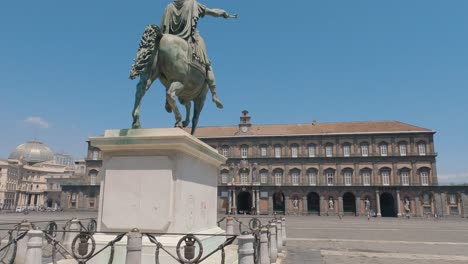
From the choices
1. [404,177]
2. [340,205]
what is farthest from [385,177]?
[340,205]

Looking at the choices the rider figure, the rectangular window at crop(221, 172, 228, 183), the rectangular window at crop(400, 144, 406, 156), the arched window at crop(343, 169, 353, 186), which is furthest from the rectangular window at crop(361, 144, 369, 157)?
the rider figure

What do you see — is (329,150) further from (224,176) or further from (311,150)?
(224,176)

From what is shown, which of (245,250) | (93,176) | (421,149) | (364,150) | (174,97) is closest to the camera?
(245,250)

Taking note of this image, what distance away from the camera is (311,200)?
5738 cm

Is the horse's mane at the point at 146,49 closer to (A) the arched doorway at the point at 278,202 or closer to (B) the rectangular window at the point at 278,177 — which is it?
(B) the rectangular window at the point at 278,177

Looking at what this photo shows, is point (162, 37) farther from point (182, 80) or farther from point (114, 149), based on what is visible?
point (114, 149)

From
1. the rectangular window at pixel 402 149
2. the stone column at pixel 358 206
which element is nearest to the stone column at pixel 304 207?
the stone column at pixel 358 206

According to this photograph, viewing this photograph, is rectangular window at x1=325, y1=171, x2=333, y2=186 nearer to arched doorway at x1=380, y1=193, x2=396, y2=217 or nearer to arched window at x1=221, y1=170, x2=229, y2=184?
arched doorway at x1=380, y1=193, x2=396, y2=217

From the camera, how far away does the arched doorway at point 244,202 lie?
5903cm

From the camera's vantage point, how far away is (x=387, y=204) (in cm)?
5597

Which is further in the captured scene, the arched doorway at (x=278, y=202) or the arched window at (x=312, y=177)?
the arched doorway at (x=278, y=202)

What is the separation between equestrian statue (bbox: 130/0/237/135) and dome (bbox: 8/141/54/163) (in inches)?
4489

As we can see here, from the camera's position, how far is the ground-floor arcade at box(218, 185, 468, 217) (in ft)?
168

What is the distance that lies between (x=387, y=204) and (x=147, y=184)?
58334 millimetres
